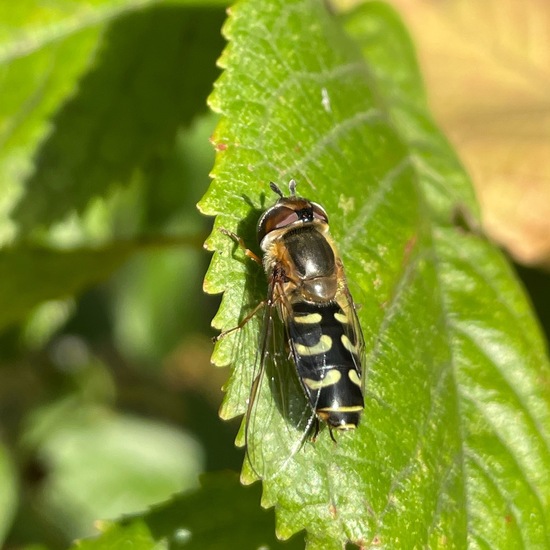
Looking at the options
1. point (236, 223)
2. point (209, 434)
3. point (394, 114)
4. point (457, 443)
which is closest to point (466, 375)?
point (457, 443)

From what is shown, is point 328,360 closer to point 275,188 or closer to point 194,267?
point 275,188

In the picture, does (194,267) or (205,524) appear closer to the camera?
(205,524)

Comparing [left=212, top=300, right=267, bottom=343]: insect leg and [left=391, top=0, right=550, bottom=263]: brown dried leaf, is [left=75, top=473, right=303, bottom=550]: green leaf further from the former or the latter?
[left=391, top=0, right=550, bottom=263]: brown dried leaf

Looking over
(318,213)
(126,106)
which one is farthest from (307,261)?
(126,106)

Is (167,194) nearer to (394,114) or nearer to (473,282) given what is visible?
(394,114)

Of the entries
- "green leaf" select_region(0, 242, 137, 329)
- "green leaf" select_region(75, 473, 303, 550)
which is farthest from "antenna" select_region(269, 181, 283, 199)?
"green leaf" select_region(0, 242, 137, 329)

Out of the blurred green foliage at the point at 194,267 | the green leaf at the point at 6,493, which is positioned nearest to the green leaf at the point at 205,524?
the blurred green foliage at the point at 194,267
